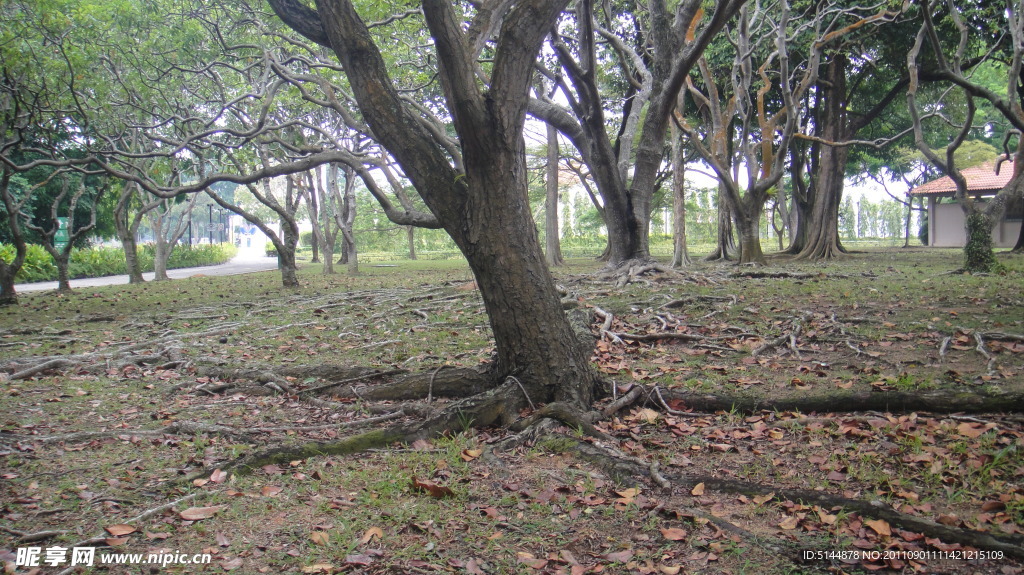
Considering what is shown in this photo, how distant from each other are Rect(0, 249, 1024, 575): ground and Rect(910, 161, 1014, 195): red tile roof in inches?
1046

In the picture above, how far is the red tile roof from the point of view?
29.2 meters

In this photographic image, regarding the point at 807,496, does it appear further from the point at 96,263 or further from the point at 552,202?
the point at 96,263

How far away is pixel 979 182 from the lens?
3025cm

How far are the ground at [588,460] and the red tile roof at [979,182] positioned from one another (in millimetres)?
26561

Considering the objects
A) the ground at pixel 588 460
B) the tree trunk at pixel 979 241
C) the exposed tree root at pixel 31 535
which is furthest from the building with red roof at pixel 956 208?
the exposed tree root at pixel 31 535

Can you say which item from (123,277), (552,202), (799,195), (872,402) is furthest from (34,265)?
(799,195)

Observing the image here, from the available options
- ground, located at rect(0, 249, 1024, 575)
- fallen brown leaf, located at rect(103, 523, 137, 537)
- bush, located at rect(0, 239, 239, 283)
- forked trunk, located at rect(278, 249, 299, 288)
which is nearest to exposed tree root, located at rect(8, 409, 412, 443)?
ground, located at rect(0, 249, 1024, 575)

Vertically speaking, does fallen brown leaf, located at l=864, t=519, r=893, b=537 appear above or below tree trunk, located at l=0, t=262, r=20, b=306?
below

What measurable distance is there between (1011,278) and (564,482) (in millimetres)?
10671

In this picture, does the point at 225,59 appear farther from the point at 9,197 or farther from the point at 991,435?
the point at 991,435

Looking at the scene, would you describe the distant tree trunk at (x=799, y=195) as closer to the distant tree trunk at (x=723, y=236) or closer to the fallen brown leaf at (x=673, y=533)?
the distant tree trunk at (x=723, y=236)

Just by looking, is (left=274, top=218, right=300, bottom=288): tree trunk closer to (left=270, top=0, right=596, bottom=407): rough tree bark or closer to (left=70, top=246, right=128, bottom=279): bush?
(left=270, top=0, right=596, bottom=407): rough tree bark

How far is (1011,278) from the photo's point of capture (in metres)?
10.8

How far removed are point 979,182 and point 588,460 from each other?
34.3 meters
